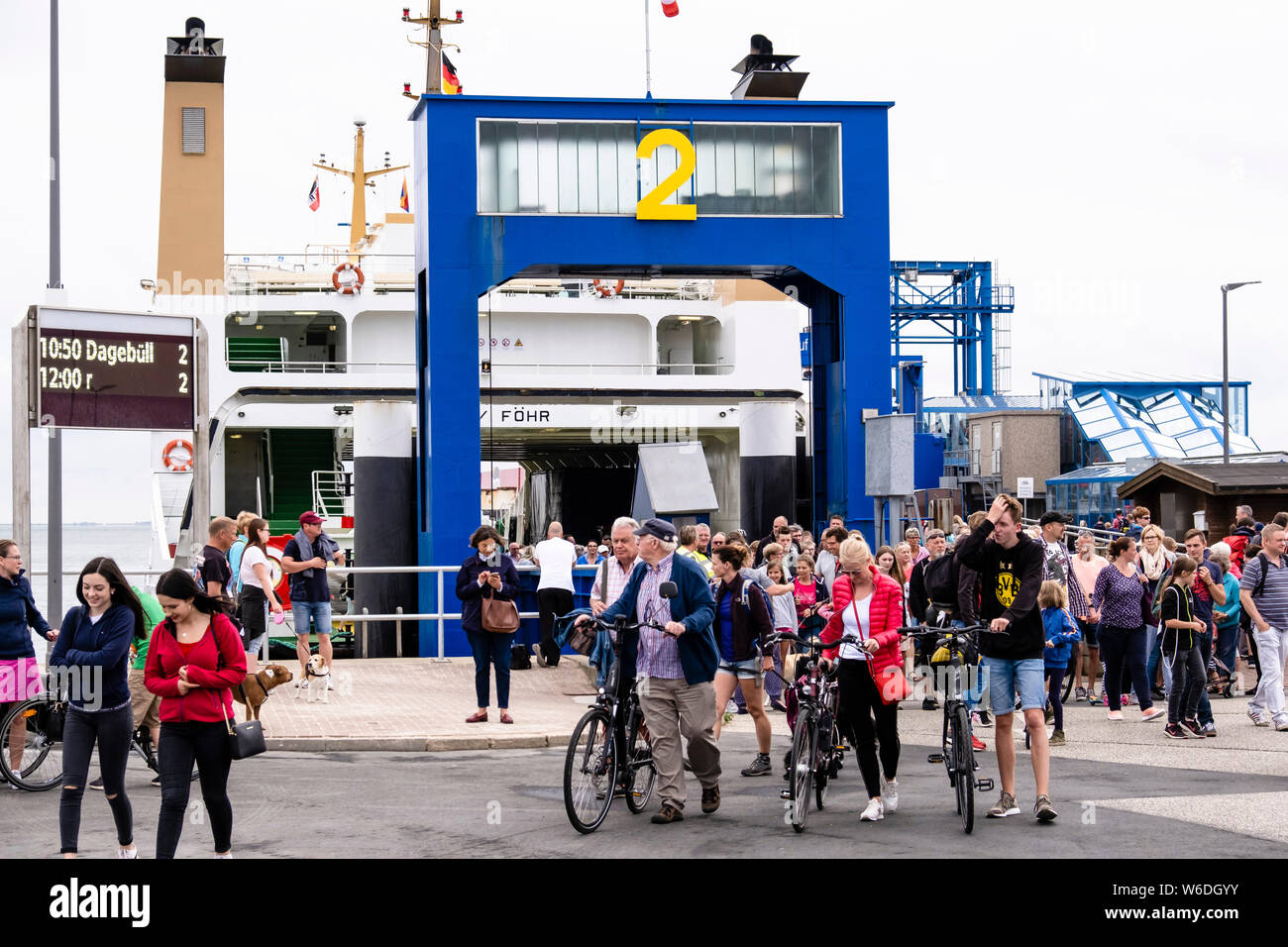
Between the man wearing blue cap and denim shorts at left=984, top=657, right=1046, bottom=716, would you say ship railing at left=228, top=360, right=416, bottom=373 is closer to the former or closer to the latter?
the man wearing blue cap

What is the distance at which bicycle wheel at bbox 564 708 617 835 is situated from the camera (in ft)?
28.0

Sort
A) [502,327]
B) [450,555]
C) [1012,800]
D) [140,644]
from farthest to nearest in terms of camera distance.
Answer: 1. [502,327]
2. [450,555]
3. [140,644]
4. [1012,800]

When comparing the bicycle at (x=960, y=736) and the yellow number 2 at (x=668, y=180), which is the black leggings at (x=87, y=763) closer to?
the bicycle at (x=960, y=736)

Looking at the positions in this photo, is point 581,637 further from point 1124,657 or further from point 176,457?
point 176,457

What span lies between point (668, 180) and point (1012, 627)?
648 inches

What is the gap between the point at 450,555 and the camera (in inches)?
890

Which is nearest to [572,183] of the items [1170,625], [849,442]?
[849,442]

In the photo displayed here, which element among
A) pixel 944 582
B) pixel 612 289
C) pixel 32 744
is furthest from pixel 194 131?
pixel 944 582

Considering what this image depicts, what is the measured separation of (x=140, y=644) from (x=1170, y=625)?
8427mm

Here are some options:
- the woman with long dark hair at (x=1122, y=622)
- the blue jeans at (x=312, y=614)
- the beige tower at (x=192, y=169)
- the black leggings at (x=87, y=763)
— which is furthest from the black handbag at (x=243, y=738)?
the beige tower at (x=192, y=169)

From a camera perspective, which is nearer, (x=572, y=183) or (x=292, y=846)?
(x=292, y=846)

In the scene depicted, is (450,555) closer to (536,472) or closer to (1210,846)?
(1210,846)

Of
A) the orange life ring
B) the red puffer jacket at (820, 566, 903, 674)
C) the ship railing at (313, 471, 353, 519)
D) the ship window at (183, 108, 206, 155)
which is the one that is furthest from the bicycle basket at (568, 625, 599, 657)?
the ship window at (183, 108, 206, 155)

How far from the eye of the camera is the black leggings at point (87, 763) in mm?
7668
